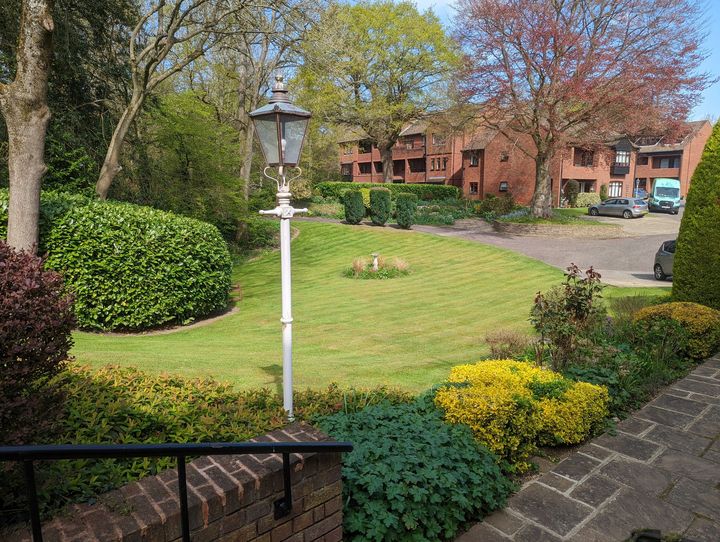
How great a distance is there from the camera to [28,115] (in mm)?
8930

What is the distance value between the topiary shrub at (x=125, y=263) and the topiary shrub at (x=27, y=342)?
674cm

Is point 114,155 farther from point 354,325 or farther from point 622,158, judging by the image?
point 622,158

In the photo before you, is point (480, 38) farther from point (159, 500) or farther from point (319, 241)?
point (159, 500)

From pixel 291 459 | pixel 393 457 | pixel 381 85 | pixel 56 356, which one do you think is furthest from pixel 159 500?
pixel 381 85

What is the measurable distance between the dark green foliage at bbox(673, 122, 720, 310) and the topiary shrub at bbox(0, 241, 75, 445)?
10657 millimetres

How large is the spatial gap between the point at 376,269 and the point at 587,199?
33.3m

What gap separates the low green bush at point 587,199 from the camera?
142 ft

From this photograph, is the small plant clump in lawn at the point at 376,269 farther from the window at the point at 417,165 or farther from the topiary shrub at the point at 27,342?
the window at the point at 417,165

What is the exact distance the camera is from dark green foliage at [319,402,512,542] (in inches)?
127

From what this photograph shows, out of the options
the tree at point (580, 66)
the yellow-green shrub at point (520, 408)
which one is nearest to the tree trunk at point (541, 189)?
the tree at point (580, 66)

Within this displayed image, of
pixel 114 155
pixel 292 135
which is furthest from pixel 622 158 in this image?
pixel 292 135

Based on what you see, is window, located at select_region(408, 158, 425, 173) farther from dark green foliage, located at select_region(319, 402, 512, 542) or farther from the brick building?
dark green foliage, located at select_region(319, 402, 512, 542)

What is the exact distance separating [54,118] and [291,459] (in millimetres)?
14520

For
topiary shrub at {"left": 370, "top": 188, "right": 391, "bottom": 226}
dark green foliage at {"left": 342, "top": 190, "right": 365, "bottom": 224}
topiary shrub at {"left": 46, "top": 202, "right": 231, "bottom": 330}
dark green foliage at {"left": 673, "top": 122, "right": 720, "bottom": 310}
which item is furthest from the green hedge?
dark green foliage at {"left": 673, "top": 122, "right": 720, "bottom": 310}
